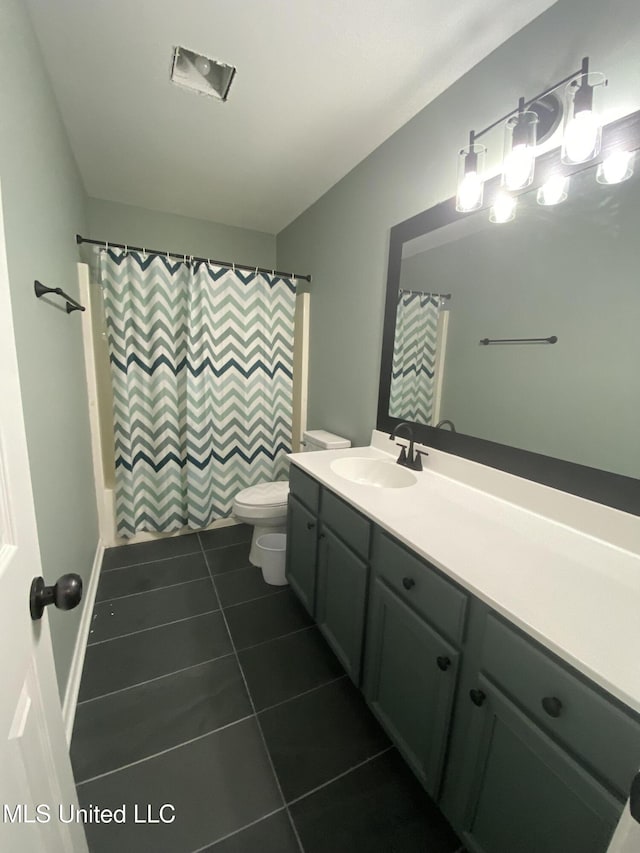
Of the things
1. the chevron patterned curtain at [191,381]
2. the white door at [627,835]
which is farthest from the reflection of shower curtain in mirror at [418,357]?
the white door at [627,835]

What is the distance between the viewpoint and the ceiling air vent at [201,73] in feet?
4.29

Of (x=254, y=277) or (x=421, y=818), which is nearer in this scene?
(x=421, y=818)

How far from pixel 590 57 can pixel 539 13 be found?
27 centimetres

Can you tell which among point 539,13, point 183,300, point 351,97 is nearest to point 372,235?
point 351,97

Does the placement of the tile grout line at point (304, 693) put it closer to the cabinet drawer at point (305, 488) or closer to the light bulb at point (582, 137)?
the cabinet drawer at point (305, 488)

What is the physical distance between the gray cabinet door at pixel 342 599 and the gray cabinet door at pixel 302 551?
6 centimetres

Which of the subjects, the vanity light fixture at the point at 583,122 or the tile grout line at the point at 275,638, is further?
the tile grout line at the point at 275,638

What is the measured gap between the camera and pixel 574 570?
0.87 meters

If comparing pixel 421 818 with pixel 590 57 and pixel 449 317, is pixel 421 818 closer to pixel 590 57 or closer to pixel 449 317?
pixel 449 317

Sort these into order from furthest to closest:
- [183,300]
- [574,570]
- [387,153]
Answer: [183,300], [387,153], [574,570]

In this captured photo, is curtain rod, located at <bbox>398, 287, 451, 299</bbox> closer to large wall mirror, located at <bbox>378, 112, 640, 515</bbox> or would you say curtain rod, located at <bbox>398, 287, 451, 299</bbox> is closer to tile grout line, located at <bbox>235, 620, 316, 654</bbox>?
large wall mirror, located at <bbox>378, 112, 640, 515</bbox>

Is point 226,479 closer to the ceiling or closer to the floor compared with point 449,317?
closer to the floor

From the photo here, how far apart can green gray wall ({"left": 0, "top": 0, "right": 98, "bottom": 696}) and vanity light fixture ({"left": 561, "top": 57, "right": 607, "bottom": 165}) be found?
61.1 inches

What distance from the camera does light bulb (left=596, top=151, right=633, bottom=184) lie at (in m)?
0.96
